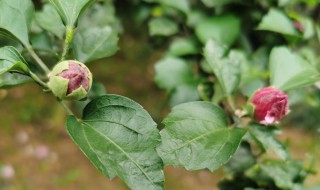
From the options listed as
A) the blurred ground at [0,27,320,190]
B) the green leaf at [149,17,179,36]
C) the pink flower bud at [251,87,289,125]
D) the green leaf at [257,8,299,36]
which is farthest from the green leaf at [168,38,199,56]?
the blurred ground at [0,27,320,190]

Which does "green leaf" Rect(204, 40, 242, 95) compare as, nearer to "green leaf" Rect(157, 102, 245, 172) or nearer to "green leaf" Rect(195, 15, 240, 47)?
"green leaf" Rect(157, 102, 245, 172)

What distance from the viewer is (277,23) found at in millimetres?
1038

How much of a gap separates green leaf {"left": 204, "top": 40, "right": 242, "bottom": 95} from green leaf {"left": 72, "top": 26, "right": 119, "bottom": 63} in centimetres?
18

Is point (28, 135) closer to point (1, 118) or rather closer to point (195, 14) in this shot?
point (1, 118)

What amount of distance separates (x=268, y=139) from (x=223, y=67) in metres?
0.16

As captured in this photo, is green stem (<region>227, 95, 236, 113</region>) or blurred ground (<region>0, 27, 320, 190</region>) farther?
blurred ground (<region>0, 27, 320, 190</region>)

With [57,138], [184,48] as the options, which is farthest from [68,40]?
[57,138]

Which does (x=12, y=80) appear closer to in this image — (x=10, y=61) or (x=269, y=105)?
(x=10, y=61)

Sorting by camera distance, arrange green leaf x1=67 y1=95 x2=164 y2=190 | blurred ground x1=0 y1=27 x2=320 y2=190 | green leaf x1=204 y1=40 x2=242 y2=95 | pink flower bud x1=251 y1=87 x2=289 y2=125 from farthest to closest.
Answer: blurred ground x1=0 y1=27 x2=320 y2=190 < green leaf x1=204 y1=40 x2=242 y2=95 < pink flower bud x1=251 y1=87 x2=289 y2=125 < green leaf x1=67 y1=95 x2=164 y2=190

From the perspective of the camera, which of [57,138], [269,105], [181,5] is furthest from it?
[57,138]

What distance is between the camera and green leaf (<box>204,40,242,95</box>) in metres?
0.86

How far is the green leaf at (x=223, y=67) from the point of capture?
0.86 metres

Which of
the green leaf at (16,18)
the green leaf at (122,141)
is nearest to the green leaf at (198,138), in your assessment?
the green leaf at (122,141)

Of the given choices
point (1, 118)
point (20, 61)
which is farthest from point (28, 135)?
point (20, 61)
